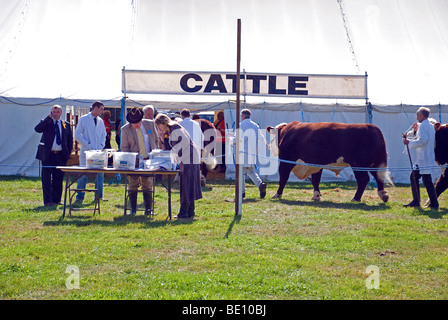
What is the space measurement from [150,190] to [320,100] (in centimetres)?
737

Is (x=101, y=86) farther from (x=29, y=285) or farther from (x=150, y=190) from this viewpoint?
(x=29, y=285)

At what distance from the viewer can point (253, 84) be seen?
1355cm

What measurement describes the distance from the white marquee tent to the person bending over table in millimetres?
6165

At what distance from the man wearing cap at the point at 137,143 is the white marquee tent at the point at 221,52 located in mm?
5558

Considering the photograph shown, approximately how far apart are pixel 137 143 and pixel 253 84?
556 cm

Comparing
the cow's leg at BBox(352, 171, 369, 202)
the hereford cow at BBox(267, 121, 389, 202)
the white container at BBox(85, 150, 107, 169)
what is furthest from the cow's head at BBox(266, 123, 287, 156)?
the white container at BBox(85, 150, 107, 169)

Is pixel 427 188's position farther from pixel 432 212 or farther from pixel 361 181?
pixel 361 181

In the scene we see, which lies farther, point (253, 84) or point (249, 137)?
point (253, 84)

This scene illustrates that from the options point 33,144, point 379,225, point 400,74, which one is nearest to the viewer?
point 379,225

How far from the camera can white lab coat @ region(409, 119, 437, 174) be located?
9625 mm

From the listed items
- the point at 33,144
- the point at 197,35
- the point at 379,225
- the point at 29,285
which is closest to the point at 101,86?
the point at 33,144

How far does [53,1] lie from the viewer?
16.7 meters

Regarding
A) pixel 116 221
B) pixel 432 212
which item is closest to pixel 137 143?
pixel 116 221
